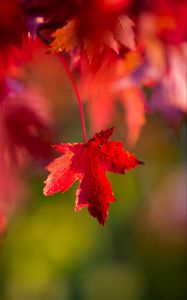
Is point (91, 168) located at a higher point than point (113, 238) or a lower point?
higher

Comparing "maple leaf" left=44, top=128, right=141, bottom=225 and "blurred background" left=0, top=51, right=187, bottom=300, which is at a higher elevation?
"maple leaf" left=44, top=128, right=141, bottom=225

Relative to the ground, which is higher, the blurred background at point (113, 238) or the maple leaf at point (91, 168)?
the maple leaf at point (91, 168)

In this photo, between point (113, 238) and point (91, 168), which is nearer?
point (91, 168)

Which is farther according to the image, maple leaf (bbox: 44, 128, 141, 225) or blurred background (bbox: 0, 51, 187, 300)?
blurred background (bbox: 0, 51, 187, 300)

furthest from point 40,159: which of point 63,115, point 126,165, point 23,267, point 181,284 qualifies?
point 181,284
